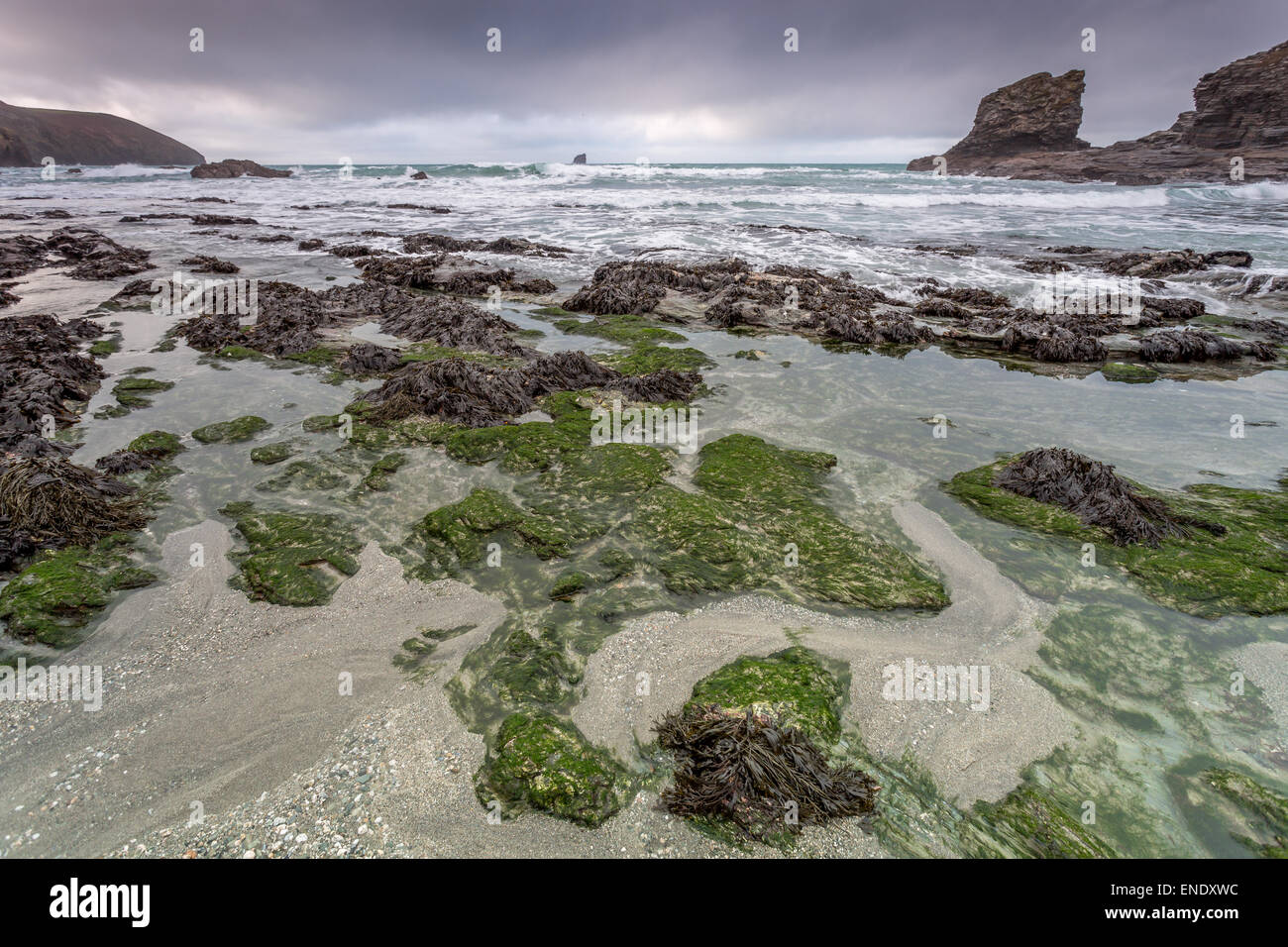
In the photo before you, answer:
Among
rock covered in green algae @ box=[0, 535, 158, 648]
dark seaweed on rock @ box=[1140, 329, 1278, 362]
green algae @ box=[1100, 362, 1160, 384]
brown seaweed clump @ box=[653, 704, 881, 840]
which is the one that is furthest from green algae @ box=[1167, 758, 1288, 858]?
dark seaweed on rock @ box=[1140, 329, 1278, 362]

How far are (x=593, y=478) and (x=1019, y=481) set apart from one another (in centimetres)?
487

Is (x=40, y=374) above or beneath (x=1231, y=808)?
above

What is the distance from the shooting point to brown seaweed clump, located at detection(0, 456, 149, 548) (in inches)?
202

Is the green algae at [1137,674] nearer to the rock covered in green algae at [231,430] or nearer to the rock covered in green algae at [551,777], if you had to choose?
the rock covered in green algae at [551,777]

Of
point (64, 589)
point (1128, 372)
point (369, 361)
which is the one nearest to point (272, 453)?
point (64, 589)

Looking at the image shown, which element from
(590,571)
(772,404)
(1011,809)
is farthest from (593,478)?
(1011,809)

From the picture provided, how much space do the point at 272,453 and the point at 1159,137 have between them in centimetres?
10122

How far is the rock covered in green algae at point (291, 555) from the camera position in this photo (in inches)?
186

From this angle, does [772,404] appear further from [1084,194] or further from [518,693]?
[1084,194]

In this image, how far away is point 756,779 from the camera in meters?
3.15

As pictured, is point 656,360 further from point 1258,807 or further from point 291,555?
point 1258,807

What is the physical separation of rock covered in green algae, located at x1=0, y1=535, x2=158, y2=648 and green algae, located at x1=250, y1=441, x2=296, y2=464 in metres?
1.76

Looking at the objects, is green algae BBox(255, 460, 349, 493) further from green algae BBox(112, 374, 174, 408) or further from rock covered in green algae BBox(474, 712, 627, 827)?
rock covered in green algae BBox(474, 712, 627, 827)

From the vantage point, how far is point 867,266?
755 inches
